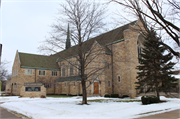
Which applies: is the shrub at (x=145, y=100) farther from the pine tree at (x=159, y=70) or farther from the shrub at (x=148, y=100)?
the pine tree at (x=159, y=70)

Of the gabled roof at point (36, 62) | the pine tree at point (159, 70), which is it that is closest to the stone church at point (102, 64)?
the gabled roof at point (36, 62)

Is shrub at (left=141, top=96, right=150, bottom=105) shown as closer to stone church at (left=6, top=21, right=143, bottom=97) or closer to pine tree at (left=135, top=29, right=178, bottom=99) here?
pine tree at (left=135, top=29, right=178, bottom=99)

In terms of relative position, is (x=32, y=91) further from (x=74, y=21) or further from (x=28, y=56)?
(x=28, y=56)

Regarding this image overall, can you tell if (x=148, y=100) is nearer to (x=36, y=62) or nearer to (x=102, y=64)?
(x=102, y=64)

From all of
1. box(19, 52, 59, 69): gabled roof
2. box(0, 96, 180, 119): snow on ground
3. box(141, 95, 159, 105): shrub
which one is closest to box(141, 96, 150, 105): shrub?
box(141, 95, 159, 105): shrub

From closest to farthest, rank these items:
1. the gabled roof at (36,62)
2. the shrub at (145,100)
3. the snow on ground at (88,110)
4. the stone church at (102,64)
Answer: the snow on ground at (88,110) < the shrub at (145,100) < the stone church at (102,64) < the gabled roof at (36,62)

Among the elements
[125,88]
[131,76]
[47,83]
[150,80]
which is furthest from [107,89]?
[47,83]

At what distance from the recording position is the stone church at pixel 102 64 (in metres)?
14.7

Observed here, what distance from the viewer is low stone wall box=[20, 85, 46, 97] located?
23.0m

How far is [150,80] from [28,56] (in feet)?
100.0

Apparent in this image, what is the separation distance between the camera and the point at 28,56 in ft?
124

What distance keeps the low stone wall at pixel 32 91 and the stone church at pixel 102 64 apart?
3349 mm

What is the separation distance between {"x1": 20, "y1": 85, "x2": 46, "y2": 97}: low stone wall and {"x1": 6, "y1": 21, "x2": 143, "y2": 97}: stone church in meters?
3.35

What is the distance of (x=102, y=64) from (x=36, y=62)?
826 inches
